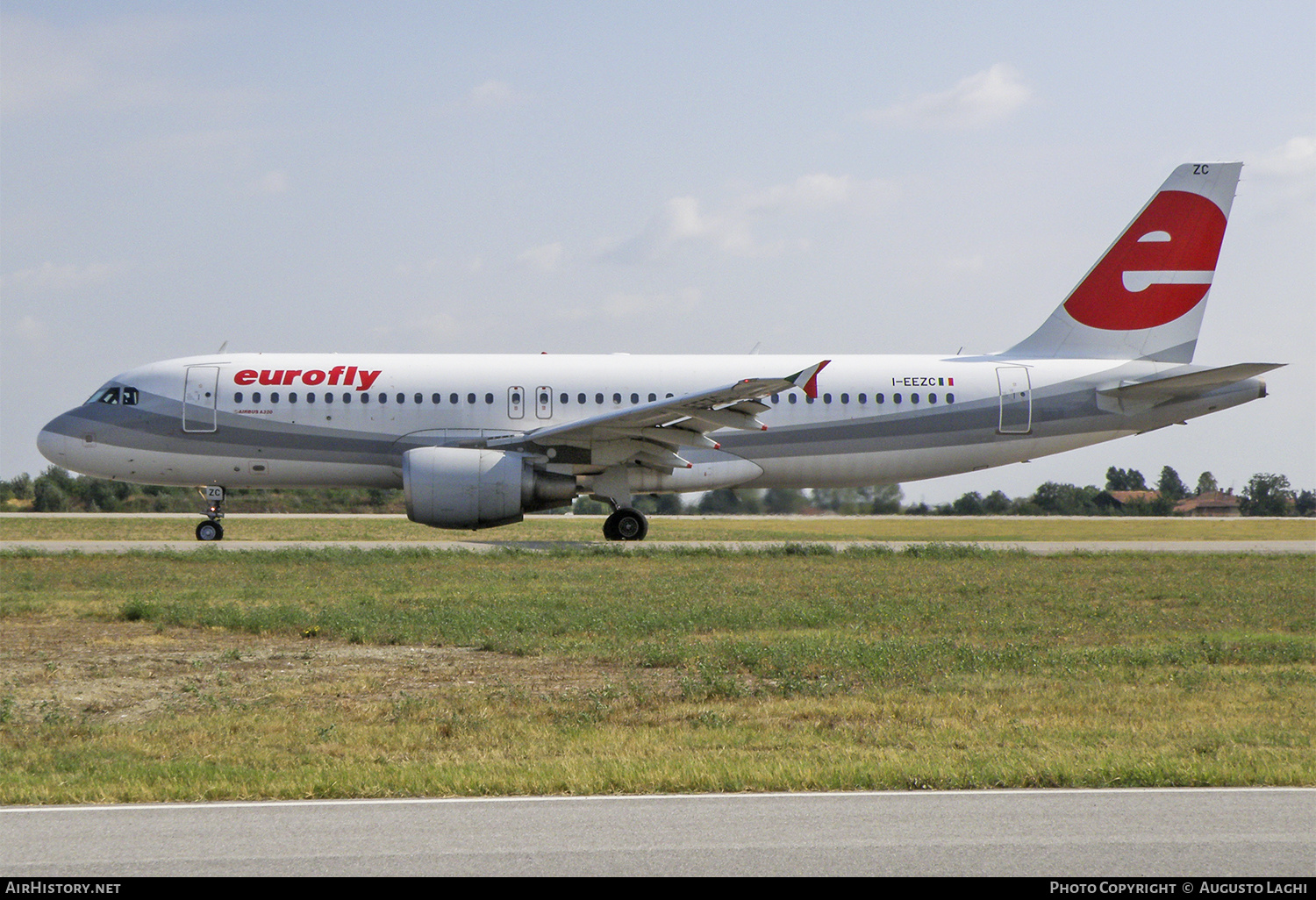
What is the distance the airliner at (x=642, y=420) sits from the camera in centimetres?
2431

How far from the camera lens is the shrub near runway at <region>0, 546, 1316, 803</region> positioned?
6984mm

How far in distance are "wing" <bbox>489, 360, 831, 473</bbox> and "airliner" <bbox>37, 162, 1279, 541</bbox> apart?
0.05m

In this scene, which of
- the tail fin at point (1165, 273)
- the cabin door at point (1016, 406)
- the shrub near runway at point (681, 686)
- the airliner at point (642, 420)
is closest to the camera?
the shrub near runway at point (681, 686)

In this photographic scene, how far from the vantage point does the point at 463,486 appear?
72.6ft

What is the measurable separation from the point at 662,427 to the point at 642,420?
0.64m

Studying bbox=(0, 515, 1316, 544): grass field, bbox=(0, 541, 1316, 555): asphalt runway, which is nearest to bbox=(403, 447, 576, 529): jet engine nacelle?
bbox=(0, 541, 1316, 555): asphalt runway

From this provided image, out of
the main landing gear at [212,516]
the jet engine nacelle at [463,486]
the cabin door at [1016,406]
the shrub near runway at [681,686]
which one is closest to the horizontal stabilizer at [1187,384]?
the cabin door at [1016,406]

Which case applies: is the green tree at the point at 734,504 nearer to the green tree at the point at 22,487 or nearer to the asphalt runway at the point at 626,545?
the asphalt runway at the point at 626,545

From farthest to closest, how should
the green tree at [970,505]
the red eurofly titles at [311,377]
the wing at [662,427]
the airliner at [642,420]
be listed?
the green tree at [970,505]
the red eurofly titles at [311,377]
the airliner at [642,420]
the wing at [662,427]

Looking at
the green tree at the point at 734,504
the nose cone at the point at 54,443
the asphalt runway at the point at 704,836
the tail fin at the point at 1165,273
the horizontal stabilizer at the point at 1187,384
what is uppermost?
the tail fin at the point at 1165,273

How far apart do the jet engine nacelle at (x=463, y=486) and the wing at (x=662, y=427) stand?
1202 millimetres

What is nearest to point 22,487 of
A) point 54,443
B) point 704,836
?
point 54,443

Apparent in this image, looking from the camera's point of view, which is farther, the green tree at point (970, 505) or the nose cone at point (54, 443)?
the green tree at point (970, 505)

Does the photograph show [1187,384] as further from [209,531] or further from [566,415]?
[209,531]
